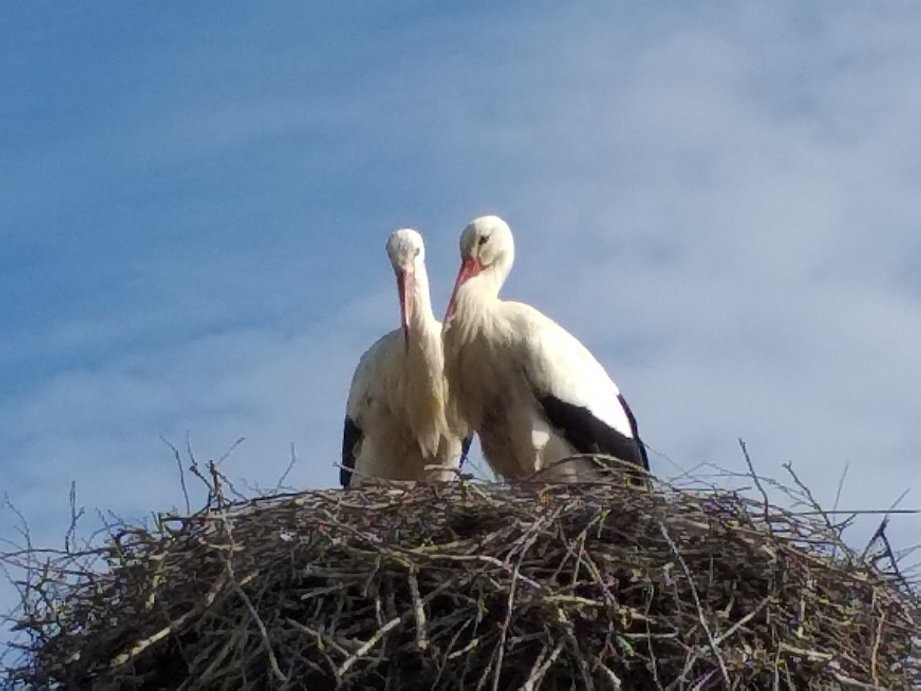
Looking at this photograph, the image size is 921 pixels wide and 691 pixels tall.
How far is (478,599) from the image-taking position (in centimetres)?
443

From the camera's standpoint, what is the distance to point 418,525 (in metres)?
4.69

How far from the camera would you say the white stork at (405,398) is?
6234mm

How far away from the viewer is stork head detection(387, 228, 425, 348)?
20.6 feet

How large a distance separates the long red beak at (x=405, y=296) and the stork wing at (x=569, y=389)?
0.33 meters

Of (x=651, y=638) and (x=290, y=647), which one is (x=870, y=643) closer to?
(x=651, y=638)

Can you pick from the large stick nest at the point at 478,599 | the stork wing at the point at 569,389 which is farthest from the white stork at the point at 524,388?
the large stick nest at the point at 478,599

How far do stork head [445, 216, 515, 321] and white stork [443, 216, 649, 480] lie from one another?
0.10 metres

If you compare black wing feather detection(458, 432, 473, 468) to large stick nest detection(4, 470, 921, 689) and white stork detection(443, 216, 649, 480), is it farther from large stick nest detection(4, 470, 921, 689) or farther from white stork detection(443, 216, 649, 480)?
large stick nest detection(4, 470, 921, 689)

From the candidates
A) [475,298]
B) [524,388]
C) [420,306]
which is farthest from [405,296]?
[524,388]

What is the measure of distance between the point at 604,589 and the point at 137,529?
1.18 meters

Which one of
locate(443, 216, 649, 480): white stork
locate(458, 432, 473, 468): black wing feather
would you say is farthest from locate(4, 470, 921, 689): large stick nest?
locate(458, 432, 473, 468): black wing feather

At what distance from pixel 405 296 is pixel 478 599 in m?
2.01

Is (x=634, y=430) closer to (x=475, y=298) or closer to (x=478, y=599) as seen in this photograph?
(x=475, y=298)

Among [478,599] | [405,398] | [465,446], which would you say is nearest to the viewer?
[478,599]
